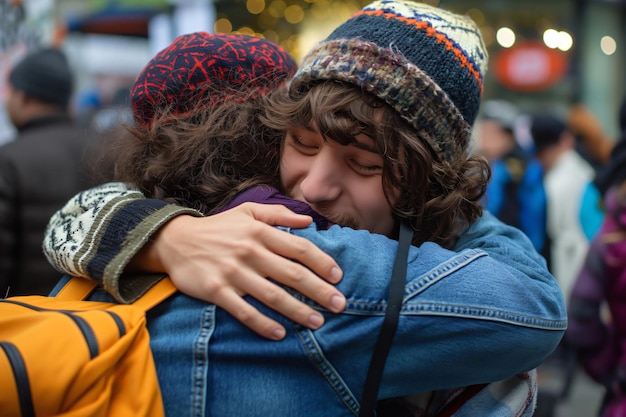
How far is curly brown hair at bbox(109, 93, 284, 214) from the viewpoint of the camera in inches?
63.4

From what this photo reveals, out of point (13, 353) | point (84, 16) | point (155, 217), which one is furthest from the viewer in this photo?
point (84, 16)

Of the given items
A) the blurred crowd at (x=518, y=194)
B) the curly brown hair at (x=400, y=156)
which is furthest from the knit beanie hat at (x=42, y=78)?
the curly brown hair at (x=400, y=156)

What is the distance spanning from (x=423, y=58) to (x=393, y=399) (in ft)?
2.60

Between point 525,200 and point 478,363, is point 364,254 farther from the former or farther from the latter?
point 525,200

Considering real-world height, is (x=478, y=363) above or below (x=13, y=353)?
below

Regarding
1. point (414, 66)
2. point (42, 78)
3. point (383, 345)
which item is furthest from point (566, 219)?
point (383, 345)

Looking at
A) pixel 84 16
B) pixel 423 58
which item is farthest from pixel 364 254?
pixel 84 16

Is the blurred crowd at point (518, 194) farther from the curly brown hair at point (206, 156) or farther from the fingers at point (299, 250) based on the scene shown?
the fingers at point (299, 250)

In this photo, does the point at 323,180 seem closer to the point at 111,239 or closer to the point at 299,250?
the point at 299,250

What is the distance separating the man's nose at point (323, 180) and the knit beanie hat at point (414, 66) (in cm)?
18

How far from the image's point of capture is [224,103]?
167 centimetres

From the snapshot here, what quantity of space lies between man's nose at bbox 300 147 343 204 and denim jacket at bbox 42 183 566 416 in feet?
0.53

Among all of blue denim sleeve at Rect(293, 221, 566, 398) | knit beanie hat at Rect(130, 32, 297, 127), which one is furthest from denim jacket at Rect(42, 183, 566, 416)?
knit beanie hat at Rect(130, 32, 297, 127)

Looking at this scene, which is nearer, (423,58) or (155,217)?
(155,217)
